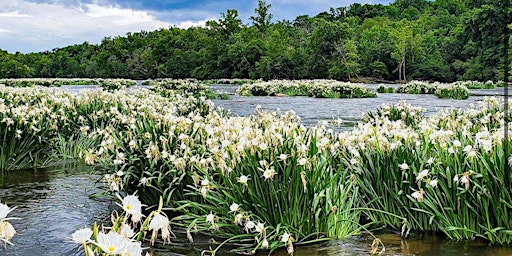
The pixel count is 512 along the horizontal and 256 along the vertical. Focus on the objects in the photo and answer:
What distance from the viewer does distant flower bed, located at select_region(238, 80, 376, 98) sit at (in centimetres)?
2662

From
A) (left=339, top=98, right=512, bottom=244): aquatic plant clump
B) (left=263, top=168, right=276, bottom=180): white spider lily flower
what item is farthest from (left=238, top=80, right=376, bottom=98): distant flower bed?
(left=263, top=168, right=276, bottom=180): white spider lily flower

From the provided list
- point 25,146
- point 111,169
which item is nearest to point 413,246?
point 111,169

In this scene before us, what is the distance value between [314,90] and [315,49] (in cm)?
4475

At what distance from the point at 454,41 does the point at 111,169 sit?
64.0 meters

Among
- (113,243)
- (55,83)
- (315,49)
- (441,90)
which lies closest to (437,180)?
(113,243)

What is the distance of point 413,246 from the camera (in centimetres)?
410

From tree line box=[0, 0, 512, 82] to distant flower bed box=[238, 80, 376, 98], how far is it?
42.3ft

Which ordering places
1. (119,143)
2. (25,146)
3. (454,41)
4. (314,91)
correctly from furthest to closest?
(454,41) < (314,91) < (25,146) < (119,143)

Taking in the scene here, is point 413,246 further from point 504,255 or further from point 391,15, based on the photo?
point 391,15

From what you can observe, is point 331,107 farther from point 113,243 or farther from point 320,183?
point 113,243

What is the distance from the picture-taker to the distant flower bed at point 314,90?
26.6m

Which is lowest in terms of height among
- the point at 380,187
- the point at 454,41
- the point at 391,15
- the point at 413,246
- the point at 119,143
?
the point at 413,246

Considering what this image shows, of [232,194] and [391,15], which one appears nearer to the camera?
[232,194]

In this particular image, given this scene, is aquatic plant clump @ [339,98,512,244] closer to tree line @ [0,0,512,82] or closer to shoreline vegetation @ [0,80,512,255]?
shoreline vegetation @ [0,80,512,255]
